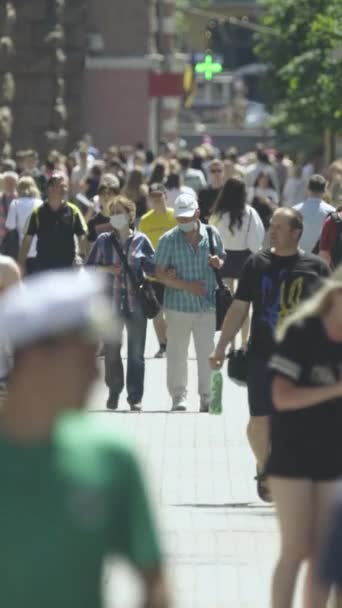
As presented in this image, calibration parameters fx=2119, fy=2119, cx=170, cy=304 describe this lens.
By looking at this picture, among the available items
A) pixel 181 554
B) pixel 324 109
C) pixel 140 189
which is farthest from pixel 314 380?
pixel 324 109

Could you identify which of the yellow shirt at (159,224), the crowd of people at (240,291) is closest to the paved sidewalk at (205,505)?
the crowd of people at (240,291)

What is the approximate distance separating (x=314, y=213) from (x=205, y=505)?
6694mm

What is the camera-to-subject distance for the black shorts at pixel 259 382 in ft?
33.5

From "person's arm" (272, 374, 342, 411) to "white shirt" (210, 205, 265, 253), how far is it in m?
10.1

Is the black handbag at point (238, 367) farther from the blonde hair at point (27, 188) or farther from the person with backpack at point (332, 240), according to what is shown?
the blonde hair at point (27, 188)

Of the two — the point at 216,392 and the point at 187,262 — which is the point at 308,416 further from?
the point at 187,262

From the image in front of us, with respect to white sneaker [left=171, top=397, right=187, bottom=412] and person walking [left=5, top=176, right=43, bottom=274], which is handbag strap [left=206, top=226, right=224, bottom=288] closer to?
white sneaker [left=171, top=397, right=187, bottom=412]

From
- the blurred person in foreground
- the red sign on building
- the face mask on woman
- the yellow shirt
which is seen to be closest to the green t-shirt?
the blurred person in foreground

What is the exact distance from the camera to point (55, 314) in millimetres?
4270

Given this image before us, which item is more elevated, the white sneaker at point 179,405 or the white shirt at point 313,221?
the white shirt at point 313,221

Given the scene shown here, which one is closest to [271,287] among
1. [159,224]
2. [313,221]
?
[313,221]

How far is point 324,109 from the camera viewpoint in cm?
2664

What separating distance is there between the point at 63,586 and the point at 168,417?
10332 millimetres

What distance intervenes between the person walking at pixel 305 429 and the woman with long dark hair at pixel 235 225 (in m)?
9.91
